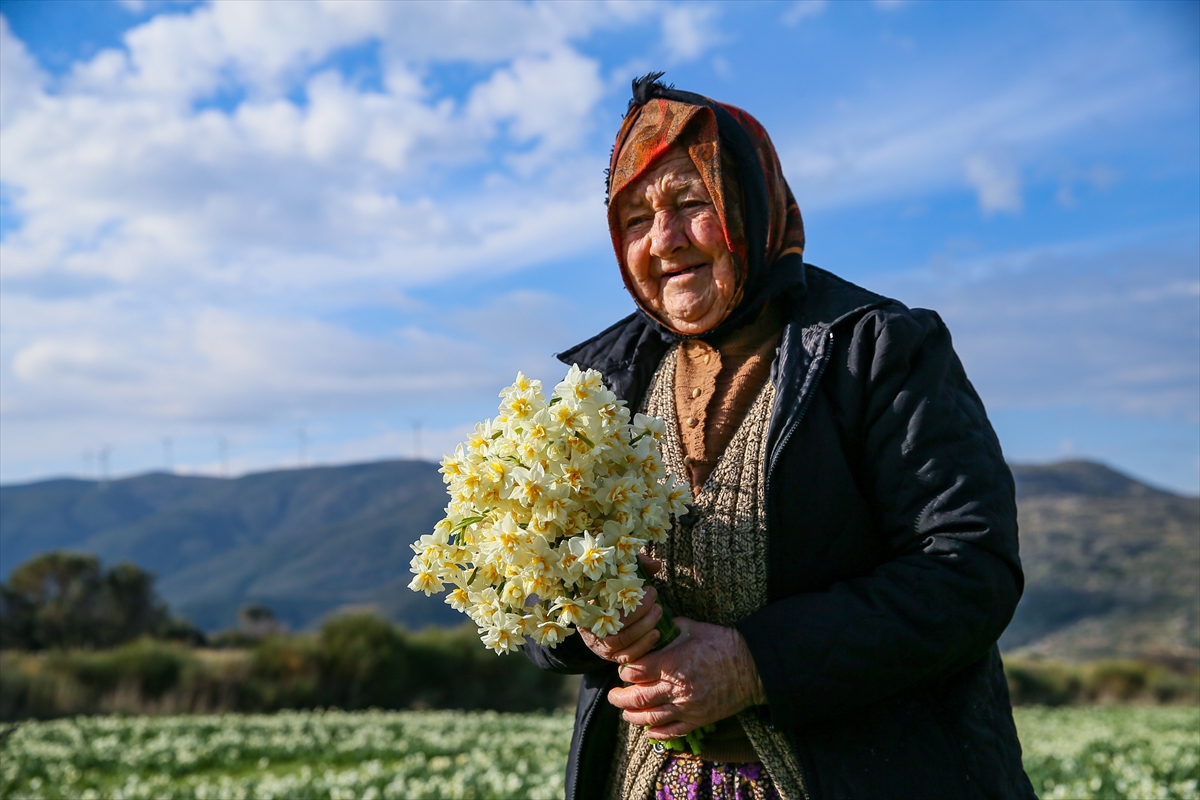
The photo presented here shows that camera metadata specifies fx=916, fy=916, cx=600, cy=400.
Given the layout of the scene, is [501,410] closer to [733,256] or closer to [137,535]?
[733,256]

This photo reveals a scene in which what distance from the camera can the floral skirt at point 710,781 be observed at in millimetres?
2223

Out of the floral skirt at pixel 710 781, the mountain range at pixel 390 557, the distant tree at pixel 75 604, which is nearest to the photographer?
the floral skirt at pixel 710 781

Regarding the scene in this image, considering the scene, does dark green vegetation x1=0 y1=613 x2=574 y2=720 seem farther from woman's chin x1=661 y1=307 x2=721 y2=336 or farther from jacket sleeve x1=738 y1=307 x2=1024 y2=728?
jacket sleeve x1=738 y1=307 x2=1024 y2=728

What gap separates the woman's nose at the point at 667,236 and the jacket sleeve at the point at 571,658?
1.04 meters

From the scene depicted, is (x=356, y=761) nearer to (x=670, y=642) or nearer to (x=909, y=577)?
(x=670, y=642)

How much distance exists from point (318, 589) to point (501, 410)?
161848 mm

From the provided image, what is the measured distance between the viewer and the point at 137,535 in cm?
18112

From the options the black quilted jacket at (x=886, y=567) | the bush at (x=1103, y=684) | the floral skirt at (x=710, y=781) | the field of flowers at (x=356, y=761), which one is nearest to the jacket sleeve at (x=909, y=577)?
the black quilted jacket at (x=886, y=567)

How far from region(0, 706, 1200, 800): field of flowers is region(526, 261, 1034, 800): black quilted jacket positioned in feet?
16.1

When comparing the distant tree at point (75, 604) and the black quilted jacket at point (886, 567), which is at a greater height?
the black quilted jacket at point (886, 567)

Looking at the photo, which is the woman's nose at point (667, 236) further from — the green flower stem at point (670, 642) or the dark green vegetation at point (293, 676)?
the dark green vegetation at point (293, 676)

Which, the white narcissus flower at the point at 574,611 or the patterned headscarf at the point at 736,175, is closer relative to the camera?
the white narcissus flower at the point at 574,611

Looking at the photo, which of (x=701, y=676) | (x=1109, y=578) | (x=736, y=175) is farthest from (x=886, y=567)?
(x=1109, y=578)

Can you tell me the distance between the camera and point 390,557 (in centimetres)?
15825
